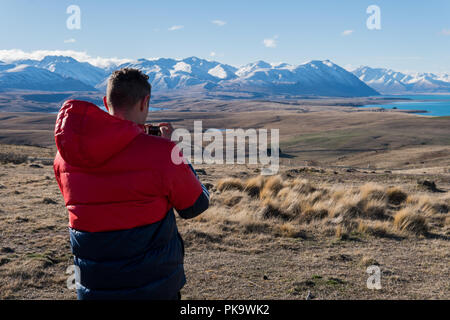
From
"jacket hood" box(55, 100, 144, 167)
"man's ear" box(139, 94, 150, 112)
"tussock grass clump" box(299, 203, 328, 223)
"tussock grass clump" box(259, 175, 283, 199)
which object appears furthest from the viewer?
"tussock grass clump" box(259, 175, 283, 199)

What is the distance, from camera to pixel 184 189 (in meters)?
2.36

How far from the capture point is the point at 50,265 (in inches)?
226

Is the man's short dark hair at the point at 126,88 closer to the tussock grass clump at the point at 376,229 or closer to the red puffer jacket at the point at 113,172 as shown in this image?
the red puffer jacket at the point at 113,172

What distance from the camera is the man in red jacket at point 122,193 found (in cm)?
213

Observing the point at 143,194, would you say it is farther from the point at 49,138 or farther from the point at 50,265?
the point at 49,138

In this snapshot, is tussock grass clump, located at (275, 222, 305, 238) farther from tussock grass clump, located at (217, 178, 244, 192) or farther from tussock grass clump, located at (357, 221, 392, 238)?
tussock grass clump, located at (217, 178, 244, 192)

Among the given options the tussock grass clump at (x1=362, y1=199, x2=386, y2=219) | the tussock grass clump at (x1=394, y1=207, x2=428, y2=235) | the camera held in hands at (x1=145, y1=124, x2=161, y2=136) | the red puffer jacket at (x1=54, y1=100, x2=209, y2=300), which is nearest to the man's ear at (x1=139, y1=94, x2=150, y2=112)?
the camera held in hands at (x1=145, y1=124, x2=161, y2=136)

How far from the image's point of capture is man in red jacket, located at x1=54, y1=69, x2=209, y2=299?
2.13 meters

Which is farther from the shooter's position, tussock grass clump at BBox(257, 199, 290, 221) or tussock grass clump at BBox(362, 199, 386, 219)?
tussock grass clump at BBox(362, 199, 386, 219)

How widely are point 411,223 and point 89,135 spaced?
7802 mm

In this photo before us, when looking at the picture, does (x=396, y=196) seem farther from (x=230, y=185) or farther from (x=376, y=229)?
(x=230, y=185)

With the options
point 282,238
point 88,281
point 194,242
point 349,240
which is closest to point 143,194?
point 88,281
